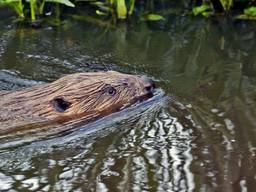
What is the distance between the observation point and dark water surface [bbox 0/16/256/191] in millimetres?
→ 4035

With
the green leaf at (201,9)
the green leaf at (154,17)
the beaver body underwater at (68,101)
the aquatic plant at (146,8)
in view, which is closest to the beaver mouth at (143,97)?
the beaver body underwater at (68,101)

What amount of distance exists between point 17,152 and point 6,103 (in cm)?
77

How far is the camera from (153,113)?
536 cm

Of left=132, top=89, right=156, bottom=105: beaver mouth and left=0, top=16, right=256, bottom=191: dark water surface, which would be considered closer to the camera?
left=0, top=16, right=256, bottom=191: dark water surface

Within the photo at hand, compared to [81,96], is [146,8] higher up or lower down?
higher up

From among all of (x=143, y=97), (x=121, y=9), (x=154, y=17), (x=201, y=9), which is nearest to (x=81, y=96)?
(x=143, y=97)

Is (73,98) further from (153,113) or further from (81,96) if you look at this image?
(153,113)

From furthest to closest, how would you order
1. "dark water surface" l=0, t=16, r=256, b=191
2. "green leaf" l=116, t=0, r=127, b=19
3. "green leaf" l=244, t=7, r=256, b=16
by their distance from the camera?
"green leaf" l=244, t=7, r=256, b=16, "green leaf" l=116, t=0, r=127, b=19, "dark water surface" l=0, t=16, r=256, b=191

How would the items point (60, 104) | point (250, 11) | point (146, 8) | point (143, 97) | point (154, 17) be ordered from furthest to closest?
point (146, 8), point (154, 17), point (250, 11), point (143, 97), point (60, 104)

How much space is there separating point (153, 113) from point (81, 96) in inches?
25.2

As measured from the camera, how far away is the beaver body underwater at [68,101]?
509 centimetres

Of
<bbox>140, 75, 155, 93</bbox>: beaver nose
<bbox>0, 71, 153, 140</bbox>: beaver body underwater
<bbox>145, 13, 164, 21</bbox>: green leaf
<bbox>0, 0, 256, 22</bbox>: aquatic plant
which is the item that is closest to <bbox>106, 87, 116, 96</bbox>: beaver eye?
<bbox>0, 71, 153, 140</bbox>: beaver body underwater

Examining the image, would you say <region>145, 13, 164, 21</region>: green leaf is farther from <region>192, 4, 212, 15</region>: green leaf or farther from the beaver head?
the beaver head

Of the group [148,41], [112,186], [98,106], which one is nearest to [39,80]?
[98,106]
